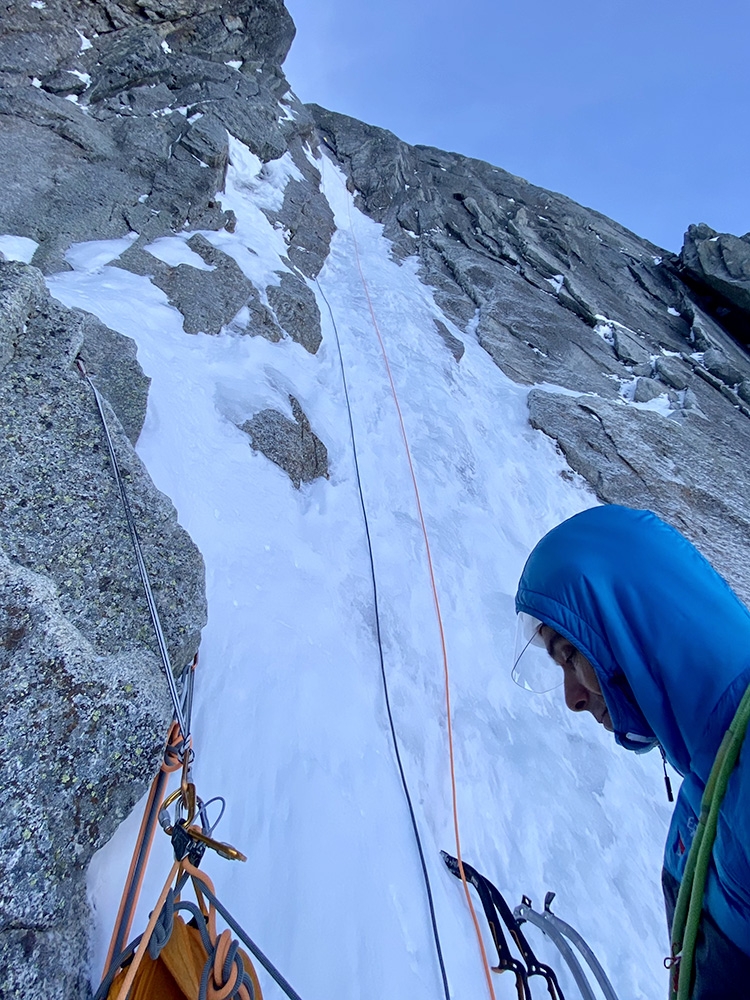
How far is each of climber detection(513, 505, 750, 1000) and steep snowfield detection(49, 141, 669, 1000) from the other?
6.55 feet

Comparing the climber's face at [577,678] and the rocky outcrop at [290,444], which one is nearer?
the climber's face at [577,678]

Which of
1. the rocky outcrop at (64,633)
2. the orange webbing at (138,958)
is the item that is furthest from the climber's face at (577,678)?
the rocky outcrop at (64,633)

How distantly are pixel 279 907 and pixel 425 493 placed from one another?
5.54m

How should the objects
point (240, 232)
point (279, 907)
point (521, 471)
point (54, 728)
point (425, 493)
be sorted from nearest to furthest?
1. point (54, 728)
2. point (279, 907)
3. point (425, 493)
4. point (521, 471)
5. point (240, 232)

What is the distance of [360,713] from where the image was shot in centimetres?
416

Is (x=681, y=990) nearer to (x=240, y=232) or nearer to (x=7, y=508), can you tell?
(x=7, y=508)

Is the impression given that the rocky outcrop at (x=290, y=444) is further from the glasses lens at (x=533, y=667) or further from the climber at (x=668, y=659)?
the climber at (x=668, y=659)

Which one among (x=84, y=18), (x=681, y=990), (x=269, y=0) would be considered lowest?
(x=681, y=990)

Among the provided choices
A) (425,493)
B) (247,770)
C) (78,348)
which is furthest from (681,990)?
(425,493)

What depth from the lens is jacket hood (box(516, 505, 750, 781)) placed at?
124 cm

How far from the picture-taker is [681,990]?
4.09ft

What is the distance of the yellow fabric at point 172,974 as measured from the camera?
6.08 feet

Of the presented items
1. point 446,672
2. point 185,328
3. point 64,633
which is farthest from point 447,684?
point 185,328

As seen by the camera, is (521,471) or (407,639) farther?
(521,471)
